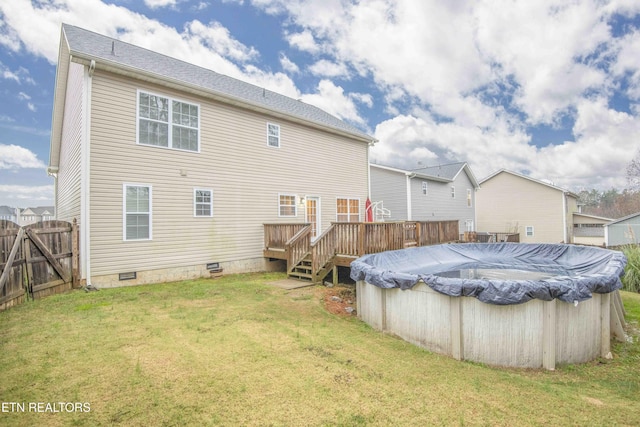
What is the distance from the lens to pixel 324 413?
244 cm

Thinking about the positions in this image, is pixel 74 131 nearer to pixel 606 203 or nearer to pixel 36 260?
pixel 36 260

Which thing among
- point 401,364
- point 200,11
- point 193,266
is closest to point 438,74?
point 200,11

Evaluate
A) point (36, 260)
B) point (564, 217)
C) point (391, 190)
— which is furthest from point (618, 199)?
point (36, 260)

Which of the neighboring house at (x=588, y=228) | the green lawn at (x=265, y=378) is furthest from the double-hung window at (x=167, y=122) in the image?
the neighboring house at (x=588, y=228)

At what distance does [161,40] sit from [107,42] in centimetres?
482

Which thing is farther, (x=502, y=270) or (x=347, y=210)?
(x=347, y=210)

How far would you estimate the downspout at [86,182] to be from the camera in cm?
719

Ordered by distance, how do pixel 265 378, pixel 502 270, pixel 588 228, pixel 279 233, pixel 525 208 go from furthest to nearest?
pixel 588 228 → pixel 525 208 → pixel 279 233 → pixel 502 270 → pixel 265 378

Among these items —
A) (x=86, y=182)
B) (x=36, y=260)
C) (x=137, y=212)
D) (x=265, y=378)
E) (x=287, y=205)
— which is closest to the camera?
(x=265, y=378)

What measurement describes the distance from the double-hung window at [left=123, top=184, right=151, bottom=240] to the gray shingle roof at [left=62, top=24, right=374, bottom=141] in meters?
3.11

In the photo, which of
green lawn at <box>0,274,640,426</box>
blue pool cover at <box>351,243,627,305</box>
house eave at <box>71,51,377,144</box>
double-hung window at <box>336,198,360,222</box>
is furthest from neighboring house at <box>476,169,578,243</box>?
green lawn at <box>0,274,640,426</box>

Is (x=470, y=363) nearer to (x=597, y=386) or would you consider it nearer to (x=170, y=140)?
(x=597, y=386)

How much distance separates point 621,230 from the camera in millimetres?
20141

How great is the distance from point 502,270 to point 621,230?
18089 millimetres
